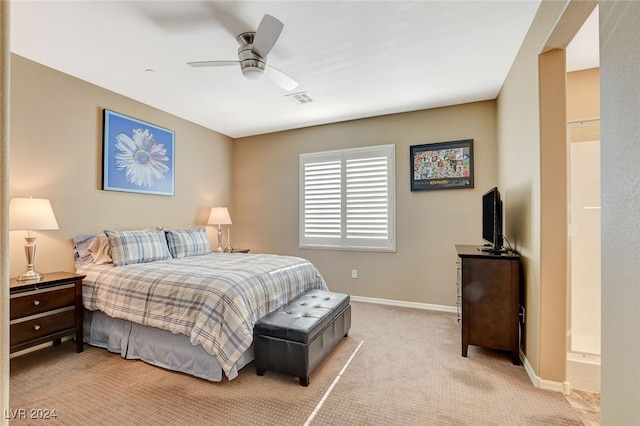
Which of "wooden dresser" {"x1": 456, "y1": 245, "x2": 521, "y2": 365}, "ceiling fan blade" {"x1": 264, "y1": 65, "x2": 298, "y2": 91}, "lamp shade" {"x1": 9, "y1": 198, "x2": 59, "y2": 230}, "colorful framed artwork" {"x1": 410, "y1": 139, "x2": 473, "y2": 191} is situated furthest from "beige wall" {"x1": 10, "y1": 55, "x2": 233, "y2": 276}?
"wooden dresser" {"x1": 456, "y1": 245, "x2": 521, "y2": 365}

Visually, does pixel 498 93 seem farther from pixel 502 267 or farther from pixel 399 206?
pixel 502 267

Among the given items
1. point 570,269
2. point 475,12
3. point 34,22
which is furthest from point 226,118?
point 570,269

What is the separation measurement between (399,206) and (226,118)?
9.42 feet

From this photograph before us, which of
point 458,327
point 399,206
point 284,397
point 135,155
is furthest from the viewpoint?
point 399,206

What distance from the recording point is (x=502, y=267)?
2.50 m

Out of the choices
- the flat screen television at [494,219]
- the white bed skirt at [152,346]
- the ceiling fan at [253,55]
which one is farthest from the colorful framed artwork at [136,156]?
the flat screen television at [494,219]

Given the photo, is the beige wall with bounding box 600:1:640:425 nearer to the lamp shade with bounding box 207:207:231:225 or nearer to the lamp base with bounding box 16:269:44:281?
the lamp base with bounding box 16:269:44:281

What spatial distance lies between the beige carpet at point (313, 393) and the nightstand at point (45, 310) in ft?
0.83

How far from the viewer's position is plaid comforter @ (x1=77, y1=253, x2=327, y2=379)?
219 cm

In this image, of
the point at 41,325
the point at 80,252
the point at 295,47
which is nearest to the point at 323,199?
the point at 295,47

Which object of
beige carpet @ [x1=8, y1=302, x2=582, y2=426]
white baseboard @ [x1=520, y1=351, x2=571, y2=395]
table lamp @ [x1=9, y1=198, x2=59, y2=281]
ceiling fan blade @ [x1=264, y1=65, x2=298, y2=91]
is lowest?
beige carpet @ [x1=8, y1=302, x2=582, y2=426]

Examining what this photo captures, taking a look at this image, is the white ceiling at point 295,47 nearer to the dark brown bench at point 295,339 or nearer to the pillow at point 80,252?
the pillow at point 80,252

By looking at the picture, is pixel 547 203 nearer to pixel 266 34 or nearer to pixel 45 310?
pixel 266 34

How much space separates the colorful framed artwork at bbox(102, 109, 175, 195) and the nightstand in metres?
1.24
